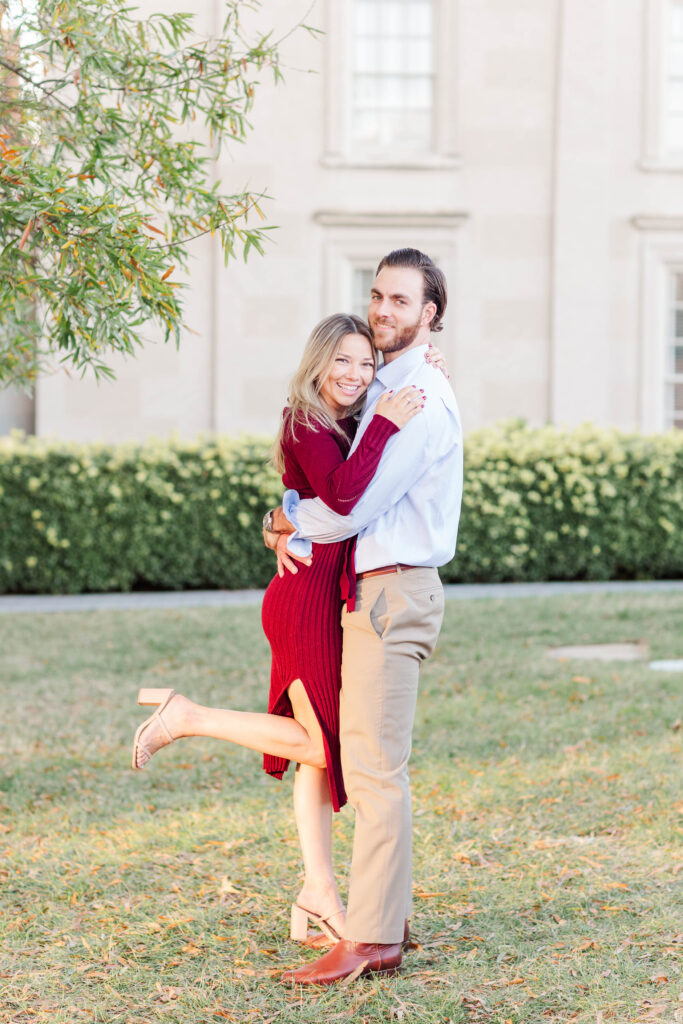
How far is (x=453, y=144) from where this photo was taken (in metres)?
13.7

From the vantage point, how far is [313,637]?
3482mm

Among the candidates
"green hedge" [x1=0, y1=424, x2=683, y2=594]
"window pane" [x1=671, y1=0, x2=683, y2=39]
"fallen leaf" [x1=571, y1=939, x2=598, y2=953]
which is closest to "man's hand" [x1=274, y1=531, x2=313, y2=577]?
"fallen leaf" [x1=571, y1=939, x2=598, y2=953]

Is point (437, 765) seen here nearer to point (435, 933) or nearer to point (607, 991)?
point (435, 933)

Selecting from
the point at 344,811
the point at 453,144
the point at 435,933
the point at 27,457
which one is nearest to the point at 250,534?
the point at 27,457

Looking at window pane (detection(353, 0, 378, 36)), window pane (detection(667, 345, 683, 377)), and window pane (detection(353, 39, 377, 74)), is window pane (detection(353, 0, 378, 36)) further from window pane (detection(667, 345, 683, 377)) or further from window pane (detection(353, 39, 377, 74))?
window pane (detection(667, 345, 683, 377))

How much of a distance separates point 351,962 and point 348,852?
1.22 meters

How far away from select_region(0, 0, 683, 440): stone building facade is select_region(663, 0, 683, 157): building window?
0.13 metres

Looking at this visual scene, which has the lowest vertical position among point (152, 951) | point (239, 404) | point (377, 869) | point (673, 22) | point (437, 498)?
point (152, 951)

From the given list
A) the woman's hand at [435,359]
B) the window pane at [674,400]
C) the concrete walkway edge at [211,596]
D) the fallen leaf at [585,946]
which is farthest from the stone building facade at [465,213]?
the fallen leaf at [585,946]

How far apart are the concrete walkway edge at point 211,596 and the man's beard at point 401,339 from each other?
718 centimetres

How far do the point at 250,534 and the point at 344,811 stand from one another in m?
6.55

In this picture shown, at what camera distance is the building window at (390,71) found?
13789 millimetres

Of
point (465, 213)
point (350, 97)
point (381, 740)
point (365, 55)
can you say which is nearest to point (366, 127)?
point (350, 97)

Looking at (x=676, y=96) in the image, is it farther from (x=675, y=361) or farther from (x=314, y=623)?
(x=314, y=623)
